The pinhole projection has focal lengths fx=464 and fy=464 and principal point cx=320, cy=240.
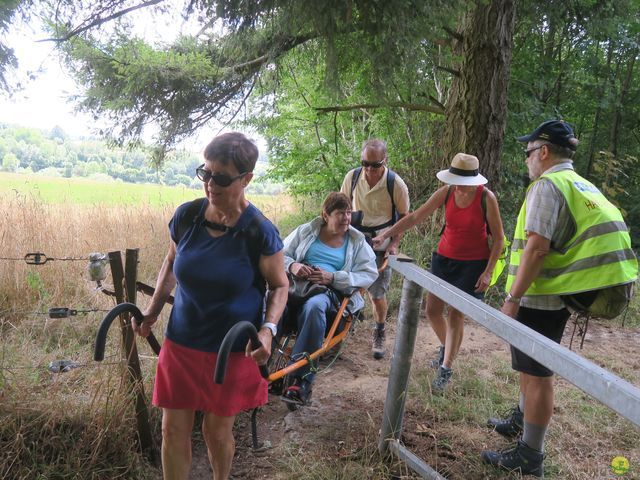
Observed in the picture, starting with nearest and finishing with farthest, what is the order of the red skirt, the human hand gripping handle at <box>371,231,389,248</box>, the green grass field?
the red skirt
the human hand gripping handle at <box>371,231,389,248</box>
the green grass field

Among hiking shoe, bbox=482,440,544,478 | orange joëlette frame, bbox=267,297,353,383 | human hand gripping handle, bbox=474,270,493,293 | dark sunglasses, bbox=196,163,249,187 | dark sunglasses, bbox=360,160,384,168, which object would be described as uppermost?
dark sunglasses, bbox=360,160,384,168

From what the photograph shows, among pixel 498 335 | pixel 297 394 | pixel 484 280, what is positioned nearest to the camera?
pixel 498 335

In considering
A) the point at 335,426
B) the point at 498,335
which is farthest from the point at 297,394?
the point at 498,335

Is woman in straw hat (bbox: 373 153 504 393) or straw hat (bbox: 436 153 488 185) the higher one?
straw hat (bbox: 436 153 488 185)

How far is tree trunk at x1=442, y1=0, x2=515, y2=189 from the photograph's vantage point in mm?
5555

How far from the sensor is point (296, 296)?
348 centimetres

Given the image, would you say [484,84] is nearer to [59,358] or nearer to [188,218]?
[188,218]

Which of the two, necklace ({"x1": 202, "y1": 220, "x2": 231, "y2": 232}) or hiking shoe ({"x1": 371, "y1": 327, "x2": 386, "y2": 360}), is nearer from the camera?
necklace ({"x1": 202, "y1": 220, "x2": 231, "y2": 232})

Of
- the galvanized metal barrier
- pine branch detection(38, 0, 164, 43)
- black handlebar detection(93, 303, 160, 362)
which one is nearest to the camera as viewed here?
the galvanized metal barrier

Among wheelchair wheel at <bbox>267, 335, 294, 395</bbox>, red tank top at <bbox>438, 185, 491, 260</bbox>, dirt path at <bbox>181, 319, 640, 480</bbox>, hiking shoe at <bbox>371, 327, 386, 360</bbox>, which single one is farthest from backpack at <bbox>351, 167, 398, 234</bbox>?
wheelchair wheel at <bbox>267, 335, 294, 395</bbox>

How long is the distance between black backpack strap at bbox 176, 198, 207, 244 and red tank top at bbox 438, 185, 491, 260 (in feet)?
6.90

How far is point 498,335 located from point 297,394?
1903 millimetres

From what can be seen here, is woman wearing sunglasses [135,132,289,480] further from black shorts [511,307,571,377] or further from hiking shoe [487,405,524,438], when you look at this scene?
hiking shoe [487,405,524,438]

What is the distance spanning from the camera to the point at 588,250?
2258 mm
